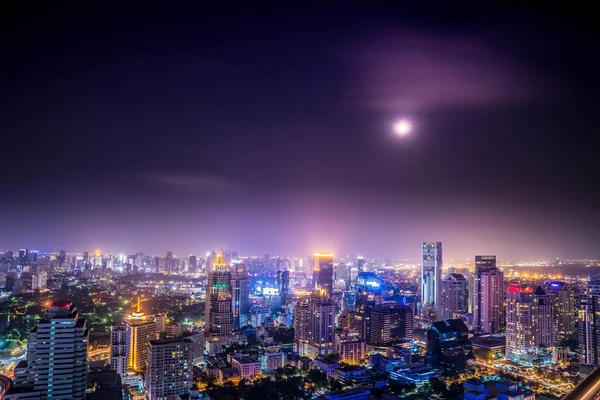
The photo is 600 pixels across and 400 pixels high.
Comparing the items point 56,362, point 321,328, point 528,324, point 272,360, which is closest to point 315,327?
point 321,328

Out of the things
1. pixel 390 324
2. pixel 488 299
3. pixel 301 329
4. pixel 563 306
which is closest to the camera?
pixel 301 329

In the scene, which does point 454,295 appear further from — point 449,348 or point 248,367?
point 248,367

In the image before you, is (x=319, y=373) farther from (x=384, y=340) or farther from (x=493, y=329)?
(x=493, y=329)

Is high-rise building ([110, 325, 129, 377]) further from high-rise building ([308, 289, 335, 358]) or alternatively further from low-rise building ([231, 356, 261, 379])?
high-rise building ([308, 289, 335, 358])

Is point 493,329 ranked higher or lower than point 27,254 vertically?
lower

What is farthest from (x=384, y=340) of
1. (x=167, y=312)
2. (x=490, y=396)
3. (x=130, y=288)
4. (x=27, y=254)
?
(x=27, y=254)

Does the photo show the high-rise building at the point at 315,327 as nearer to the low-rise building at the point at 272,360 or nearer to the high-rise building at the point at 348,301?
the low-rise building at the point at 272,360

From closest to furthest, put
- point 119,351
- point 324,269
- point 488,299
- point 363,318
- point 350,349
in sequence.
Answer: point 119,351
point 350,349
point 363,318
point 488,299
point 324,269

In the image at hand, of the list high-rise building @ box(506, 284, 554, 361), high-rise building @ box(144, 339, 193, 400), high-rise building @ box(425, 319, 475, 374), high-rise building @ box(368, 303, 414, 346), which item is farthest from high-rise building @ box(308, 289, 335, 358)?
high-rise building @ box(506, 284, 554, 361)
